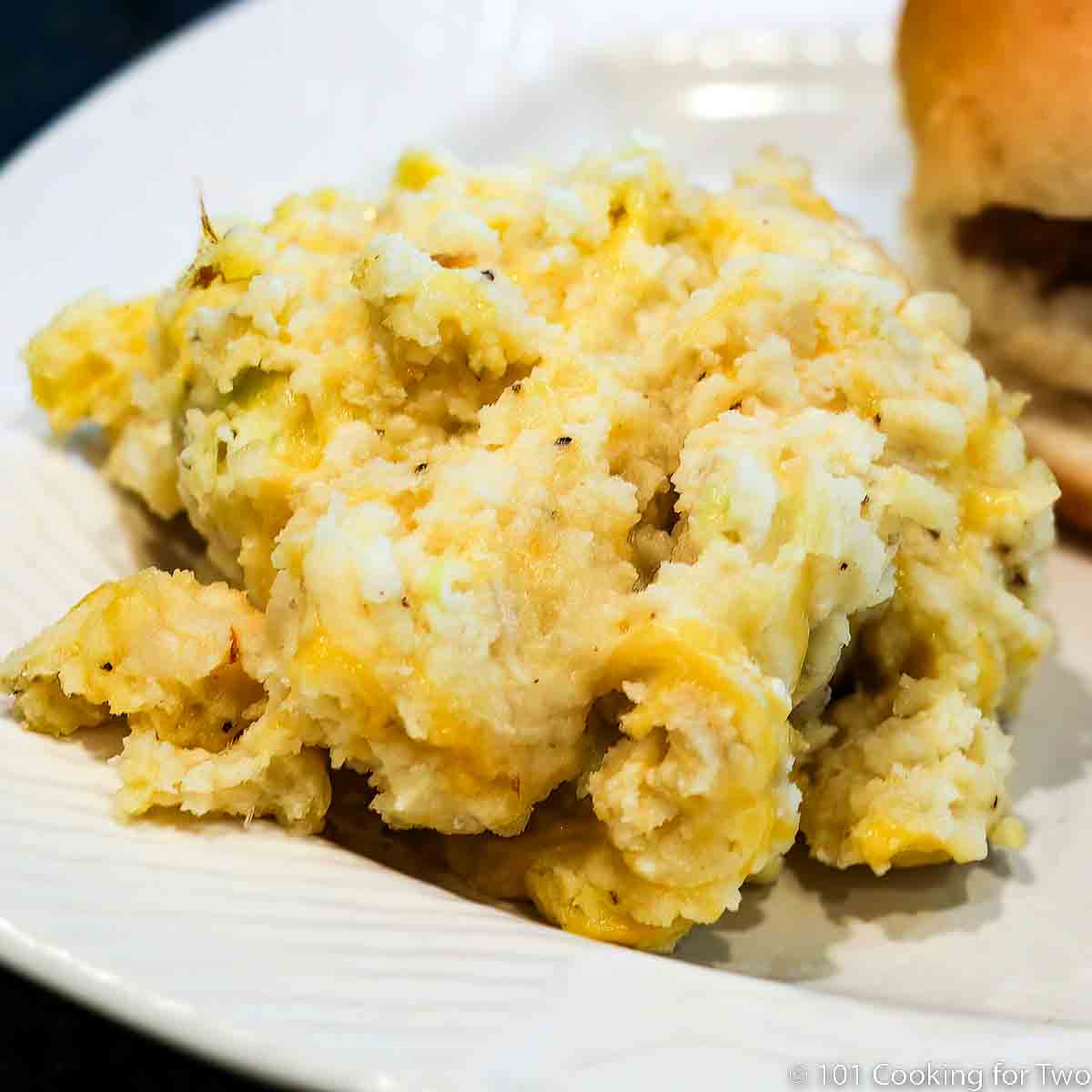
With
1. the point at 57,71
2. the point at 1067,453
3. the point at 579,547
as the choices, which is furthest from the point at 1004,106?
the point at 57,71

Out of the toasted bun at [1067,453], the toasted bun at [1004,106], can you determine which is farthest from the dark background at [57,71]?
the toasted bun at [1004,106]

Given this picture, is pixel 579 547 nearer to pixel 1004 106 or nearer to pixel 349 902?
pixel 349 902

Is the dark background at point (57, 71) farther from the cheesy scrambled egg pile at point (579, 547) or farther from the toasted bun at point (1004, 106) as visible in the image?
the toasted bun at point (1004, 106)

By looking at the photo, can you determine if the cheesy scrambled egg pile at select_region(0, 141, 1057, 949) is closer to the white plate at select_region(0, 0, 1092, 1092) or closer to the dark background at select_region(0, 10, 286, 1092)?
the white plate at select_region(0, 0, 1092, 1092)

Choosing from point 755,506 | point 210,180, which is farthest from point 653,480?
point 210,180

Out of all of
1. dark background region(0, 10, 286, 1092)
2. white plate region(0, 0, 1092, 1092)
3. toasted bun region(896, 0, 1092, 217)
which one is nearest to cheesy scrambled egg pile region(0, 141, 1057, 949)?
white plate region(0, 0, 1092, 1092)

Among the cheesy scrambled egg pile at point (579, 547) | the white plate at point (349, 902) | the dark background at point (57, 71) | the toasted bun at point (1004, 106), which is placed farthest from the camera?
the toasted bun at point (1004, 106)
